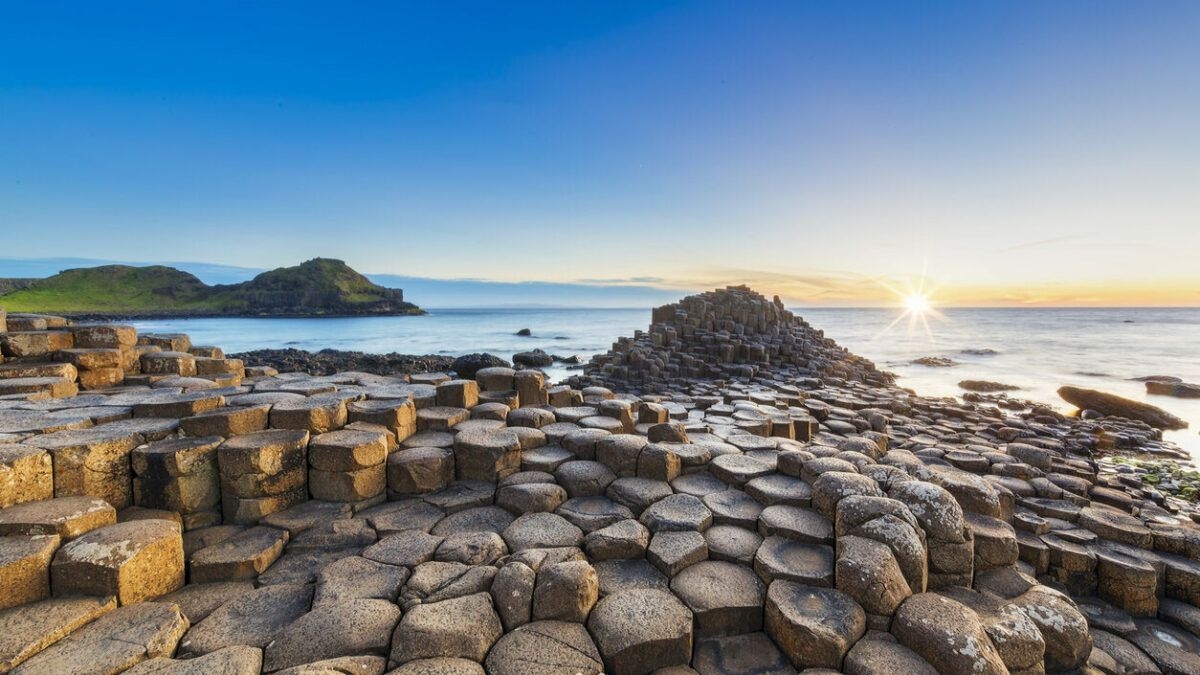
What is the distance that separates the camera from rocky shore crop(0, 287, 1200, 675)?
2.72 meters

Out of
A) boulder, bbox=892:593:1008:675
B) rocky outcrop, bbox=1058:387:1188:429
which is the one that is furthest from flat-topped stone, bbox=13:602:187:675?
rocky outcrop, bbox=1058:387:1188:429

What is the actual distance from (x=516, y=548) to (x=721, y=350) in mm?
13656

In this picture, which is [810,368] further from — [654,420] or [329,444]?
[329,444]

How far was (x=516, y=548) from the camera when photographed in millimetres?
3650

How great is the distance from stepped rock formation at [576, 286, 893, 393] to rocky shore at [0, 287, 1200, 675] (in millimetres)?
7920

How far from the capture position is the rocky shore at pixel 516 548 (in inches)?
107

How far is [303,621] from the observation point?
2775mm

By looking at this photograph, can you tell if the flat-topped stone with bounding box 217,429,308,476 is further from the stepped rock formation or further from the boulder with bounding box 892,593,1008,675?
the stepped rock formation

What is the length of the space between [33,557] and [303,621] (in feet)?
5.33

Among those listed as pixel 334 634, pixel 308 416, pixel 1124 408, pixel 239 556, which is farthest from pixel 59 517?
pixel 1124 408

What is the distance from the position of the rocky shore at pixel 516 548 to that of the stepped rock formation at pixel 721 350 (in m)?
7.92

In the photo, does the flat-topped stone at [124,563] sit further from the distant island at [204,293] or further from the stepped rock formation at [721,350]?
the distant island at [204,293]

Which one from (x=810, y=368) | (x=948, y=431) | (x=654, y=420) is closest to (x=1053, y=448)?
(x=948, y=431)

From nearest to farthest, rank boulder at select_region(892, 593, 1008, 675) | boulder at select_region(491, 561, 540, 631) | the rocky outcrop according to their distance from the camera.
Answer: boulder at select_region(892, 593, 1008, 675) → boulder at select_region(491, 561, 540, 631) → the rocky outcrop
